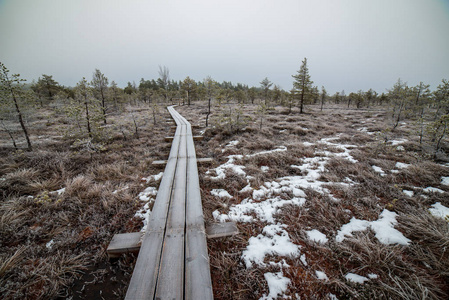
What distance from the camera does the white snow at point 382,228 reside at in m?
2.51

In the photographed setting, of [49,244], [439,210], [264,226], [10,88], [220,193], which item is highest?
[10,88]

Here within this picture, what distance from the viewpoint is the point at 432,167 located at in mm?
4730

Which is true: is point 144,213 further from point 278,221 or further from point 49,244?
point 278,221

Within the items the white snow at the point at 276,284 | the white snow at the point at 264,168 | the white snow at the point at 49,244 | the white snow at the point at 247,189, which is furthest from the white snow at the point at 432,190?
the white snow at the point at 49,244

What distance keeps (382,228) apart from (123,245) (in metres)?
4.52

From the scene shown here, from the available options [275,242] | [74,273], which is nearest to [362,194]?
[275,242]

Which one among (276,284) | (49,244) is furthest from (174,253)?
(49,244)

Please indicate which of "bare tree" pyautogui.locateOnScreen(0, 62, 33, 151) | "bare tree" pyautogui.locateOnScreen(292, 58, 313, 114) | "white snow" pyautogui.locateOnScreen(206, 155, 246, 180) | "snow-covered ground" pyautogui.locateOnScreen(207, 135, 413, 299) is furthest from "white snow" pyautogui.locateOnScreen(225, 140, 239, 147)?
"bare tree" pyautogui.locateOnScreen(292, 58, 313, 114)

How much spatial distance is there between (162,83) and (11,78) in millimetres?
52264

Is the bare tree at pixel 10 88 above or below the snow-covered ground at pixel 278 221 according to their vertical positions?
above

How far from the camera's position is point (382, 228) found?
108 inches

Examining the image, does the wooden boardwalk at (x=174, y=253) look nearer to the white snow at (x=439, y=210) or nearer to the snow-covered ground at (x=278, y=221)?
the snow-covered ground at (x=278, y=221)

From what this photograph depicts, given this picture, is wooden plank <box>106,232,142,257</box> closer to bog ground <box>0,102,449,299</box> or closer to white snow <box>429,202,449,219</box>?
bog ground <box>0,102,449,299</box>

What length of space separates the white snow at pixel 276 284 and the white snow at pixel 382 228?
125cm
